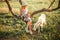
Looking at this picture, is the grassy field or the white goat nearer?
the grassy field

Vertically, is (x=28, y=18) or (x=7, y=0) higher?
(x=7, y=0)

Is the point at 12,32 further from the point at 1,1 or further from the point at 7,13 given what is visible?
the point at 1,1

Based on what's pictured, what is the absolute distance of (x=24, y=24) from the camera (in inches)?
120

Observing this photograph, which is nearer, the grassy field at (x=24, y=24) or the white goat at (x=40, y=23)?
the grassy field at (x=24, y=24)

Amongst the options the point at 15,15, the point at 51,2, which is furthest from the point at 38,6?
the point at 15,15

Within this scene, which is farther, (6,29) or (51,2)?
(51,2)

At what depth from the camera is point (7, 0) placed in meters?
3.02

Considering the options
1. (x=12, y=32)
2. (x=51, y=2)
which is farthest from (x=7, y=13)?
(x=51, y=2)

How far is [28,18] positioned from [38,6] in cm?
28

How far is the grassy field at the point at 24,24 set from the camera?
2.97 metres

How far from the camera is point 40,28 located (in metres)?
3.11

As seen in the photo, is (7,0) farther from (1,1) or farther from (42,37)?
(42,37)

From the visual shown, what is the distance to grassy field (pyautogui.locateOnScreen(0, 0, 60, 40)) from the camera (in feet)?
9.74

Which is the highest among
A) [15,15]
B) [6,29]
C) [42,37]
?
[15,15]
